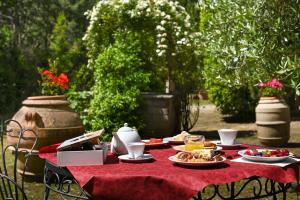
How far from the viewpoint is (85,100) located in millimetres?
10164

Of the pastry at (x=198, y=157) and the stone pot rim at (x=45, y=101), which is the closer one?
the pastry at (x=198, y=157)

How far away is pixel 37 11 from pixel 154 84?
14142 mm

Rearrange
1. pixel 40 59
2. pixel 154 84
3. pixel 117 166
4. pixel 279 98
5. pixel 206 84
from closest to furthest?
pixel 117 166 → pixel 279 98 → pixel 154 84 → pixel 206 84 → pixel 40 59

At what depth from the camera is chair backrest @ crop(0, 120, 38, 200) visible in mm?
2916

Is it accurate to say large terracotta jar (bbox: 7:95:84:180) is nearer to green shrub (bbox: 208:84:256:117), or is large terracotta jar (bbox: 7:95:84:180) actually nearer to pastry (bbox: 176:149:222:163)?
pastry (bbox: 176:149:222:163)

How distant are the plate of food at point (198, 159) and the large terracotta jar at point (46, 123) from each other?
12.4 feet

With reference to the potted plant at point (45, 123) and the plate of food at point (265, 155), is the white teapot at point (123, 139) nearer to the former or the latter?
the plate of food at point (265, 155)

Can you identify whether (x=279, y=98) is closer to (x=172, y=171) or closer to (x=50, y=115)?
(x=50, y=115)

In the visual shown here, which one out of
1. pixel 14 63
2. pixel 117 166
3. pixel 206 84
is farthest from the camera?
pixel 14 63

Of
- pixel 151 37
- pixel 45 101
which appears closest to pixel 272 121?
pixel 151 37

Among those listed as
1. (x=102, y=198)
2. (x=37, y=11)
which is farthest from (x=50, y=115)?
(x=37, y=11)

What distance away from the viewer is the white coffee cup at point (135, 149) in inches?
115

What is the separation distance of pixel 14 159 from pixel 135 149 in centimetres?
368

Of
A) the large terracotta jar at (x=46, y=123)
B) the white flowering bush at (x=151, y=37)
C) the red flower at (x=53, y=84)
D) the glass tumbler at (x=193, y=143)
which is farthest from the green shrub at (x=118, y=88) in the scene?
the glass tumbler at (x=193, y=143)
